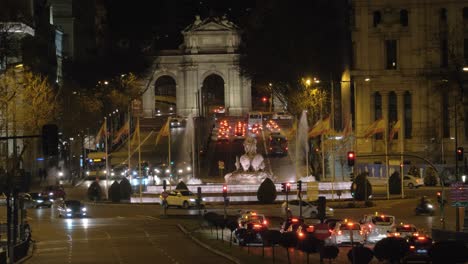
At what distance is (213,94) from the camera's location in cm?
18388

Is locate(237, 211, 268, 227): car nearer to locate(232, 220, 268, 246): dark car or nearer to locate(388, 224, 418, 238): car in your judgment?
locate(232, 220, 268, 246): dark car

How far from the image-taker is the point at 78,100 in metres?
113

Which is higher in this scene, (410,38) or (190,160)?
(410,38)

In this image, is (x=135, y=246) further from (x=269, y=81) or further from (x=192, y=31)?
(x=192, y=31)

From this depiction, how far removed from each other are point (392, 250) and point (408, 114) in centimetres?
7528

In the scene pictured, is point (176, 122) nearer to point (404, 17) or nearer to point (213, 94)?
point (213, 94)

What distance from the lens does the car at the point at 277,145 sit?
108m

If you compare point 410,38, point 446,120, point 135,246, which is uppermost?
point 410,38

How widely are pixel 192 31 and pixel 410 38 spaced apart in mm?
69761

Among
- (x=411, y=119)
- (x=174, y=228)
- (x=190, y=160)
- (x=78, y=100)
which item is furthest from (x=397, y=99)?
(x=174, y=228)

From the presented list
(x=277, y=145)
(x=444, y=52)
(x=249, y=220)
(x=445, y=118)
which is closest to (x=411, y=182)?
(x=445, y=118)

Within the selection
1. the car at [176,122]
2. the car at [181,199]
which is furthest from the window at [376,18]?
the car at [176,122]

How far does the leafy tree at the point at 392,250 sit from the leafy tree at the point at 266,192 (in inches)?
1678

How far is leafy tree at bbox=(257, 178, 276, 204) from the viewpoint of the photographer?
76.5m
